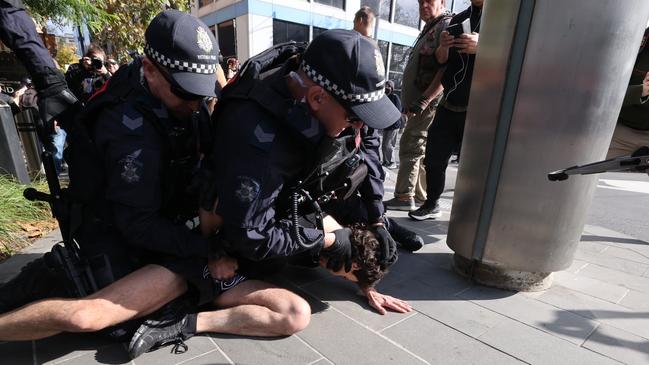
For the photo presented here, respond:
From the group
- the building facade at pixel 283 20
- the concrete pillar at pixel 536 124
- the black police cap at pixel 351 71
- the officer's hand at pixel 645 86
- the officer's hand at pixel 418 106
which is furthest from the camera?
the building facade at pixel 283 20

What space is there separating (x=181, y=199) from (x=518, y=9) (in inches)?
74.7

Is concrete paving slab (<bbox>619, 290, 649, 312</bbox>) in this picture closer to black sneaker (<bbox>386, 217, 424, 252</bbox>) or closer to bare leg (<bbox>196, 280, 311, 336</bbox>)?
black sneaker (<bbox>386, 217, 424, 252</bbox>)

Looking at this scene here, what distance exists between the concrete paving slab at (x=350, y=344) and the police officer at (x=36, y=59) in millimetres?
1639

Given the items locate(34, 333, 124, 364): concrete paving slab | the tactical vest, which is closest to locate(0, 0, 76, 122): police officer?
the tactical vest

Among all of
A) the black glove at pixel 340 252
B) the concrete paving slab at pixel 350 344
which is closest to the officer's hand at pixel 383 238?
the black glove at pixel 340 252

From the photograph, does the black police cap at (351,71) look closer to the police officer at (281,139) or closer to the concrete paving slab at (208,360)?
the police officer at (281,139)

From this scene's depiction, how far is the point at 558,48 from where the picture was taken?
1.79 meters

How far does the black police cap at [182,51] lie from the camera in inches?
66.1

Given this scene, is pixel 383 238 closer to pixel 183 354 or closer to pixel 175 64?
pixel 183 354

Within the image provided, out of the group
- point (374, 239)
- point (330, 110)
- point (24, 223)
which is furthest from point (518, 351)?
point (24, 223)

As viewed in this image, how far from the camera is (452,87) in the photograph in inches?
119

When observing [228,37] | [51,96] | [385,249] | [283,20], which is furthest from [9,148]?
[228,37]

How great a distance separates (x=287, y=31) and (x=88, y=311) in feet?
49.1

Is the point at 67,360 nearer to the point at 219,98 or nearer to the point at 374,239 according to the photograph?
the point at 219,98
